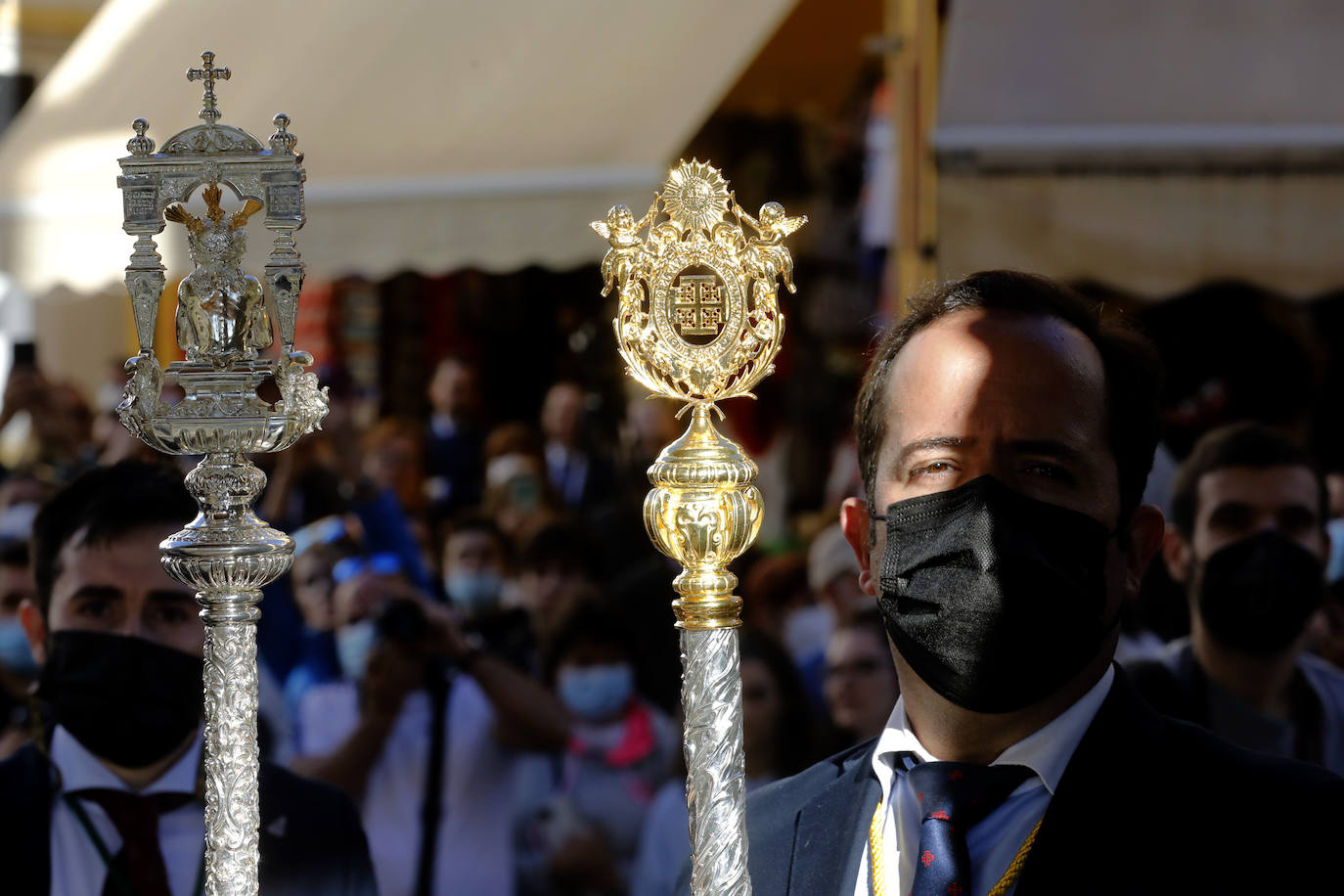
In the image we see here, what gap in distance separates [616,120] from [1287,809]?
11.2 feet

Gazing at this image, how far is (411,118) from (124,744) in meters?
2.80


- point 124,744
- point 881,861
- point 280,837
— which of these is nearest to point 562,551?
point 280,837

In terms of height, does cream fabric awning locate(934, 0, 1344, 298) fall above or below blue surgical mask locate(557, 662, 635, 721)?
above

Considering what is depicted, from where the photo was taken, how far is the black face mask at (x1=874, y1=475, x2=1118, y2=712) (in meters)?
2.25

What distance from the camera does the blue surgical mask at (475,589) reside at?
588cm

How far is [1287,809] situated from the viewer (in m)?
2.34

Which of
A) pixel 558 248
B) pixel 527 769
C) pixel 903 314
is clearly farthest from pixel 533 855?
pixel 903 314

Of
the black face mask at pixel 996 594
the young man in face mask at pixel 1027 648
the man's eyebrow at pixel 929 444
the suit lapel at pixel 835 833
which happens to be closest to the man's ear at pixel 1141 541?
the young man in face mask at pixel 1027 648

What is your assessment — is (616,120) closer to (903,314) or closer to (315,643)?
(315,643)

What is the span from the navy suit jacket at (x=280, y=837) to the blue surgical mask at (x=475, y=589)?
105 inches

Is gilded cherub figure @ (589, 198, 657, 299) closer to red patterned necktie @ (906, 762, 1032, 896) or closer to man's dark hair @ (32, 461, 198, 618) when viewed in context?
red patterned necktie @ (906, 762, 1032, 896)

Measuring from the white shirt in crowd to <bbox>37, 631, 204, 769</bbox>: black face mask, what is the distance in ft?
6.42

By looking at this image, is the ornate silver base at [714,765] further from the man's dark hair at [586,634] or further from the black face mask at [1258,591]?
the man's dark hair at [586,634]

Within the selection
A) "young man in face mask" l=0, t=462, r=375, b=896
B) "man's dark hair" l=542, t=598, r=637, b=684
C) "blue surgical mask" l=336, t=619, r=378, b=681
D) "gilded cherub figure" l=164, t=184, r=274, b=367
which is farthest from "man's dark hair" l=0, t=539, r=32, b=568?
"gilded cherub figure" l=164, t=184, r=274, b=367
